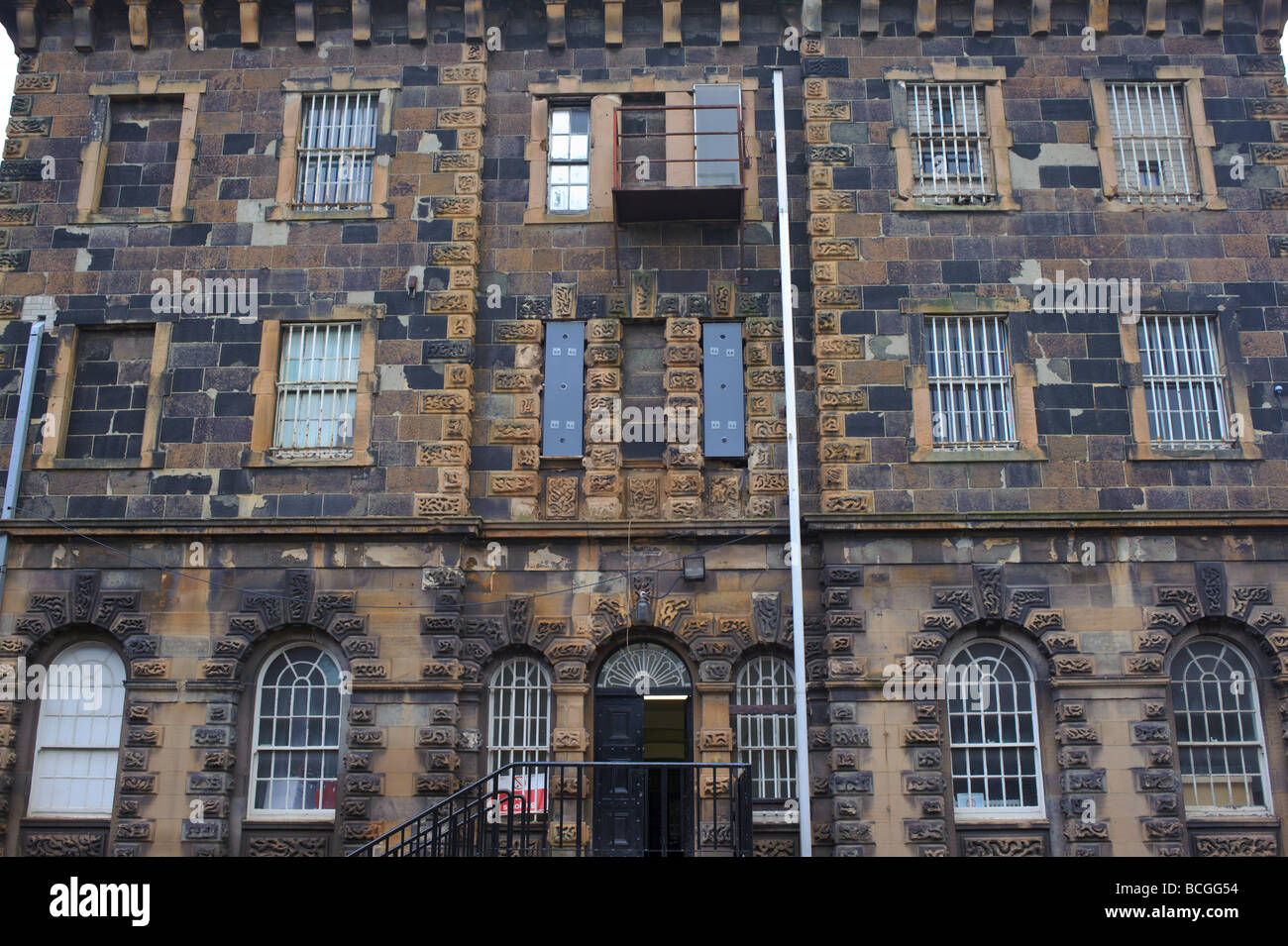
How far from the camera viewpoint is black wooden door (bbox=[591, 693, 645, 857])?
14789 millimetres

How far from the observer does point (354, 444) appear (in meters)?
16.0

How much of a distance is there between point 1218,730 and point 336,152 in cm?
1567

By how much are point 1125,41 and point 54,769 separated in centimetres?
1961

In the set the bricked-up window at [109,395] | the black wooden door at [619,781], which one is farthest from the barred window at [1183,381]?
the bricked-up window at [109,395]

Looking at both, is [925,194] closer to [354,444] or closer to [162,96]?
[354,444]

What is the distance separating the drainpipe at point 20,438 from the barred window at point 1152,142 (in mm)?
16704

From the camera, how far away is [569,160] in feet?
57.6

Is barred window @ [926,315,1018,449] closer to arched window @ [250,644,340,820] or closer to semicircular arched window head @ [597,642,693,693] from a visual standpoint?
semicircular arched window head @ [597,642,693,693]

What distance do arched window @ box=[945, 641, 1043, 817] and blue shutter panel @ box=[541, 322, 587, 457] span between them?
21.0 feet

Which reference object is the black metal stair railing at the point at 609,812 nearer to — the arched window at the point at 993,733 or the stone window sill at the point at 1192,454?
the arched window at the point at 993,733

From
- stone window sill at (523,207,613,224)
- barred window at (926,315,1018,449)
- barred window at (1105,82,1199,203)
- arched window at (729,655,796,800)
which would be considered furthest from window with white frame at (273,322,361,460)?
barred window at (1105,82,1199,203)

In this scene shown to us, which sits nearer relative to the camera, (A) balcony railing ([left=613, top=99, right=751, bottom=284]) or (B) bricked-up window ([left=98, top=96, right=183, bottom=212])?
(A) balcony railing ([left=613, top=99, right=751, bottom=284])
